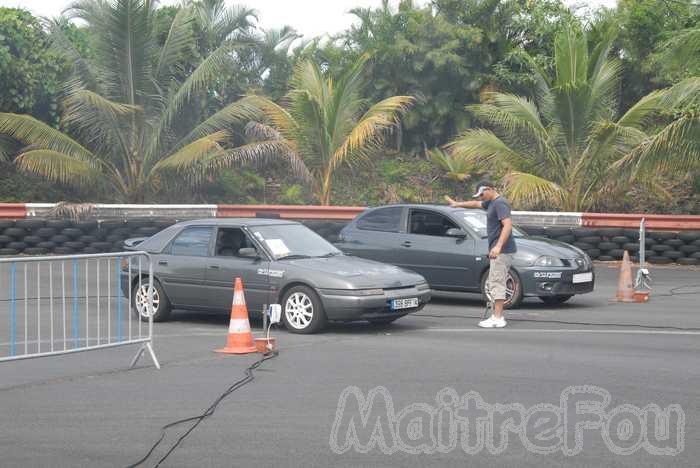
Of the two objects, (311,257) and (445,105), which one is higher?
(445,105)

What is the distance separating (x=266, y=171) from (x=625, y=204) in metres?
11.3

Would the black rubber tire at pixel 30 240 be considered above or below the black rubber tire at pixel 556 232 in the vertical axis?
below

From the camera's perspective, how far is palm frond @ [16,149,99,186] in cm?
2520

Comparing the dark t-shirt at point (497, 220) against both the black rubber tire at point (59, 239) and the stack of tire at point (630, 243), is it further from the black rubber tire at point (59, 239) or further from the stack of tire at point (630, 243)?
the black rubber tire at point (59, 239)

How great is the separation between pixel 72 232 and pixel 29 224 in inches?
37.0

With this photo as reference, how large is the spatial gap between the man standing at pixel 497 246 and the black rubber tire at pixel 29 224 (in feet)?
41.6

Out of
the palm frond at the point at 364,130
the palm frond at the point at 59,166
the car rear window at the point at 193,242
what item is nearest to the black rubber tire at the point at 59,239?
the palm frond at the point at 59,166

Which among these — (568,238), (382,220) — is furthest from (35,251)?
(568,238)

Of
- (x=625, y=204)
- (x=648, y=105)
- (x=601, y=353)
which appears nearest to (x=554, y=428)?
(x=601, y=353)

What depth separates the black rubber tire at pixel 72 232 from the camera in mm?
22547

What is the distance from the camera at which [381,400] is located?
795cm

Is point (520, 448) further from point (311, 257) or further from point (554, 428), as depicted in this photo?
point (311, 257)

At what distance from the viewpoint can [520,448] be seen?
6.50 m

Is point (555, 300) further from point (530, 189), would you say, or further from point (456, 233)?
point (530, 189)
